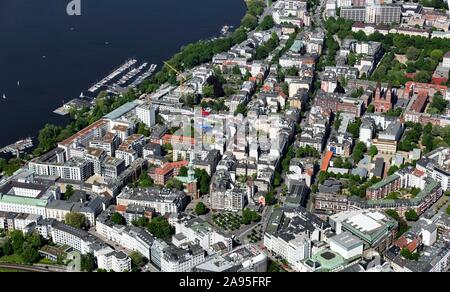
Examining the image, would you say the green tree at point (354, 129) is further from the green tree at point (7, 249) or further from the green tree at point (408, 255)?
the green tree at point (7, 249)

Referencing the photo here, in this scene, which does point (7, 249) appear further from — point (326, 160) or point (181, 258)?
point (326, 160)

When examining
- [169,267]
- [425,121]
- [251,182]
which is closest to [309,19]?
[425,121]

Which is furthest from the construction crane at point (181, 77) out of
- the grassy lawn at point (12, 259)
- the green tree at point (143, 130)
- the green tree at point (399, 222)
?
the grassy lawn at point (12, 259)

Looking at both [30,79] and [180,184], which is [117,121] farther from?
[30,79]

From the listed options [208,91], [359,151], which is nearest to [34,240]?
[359,151]

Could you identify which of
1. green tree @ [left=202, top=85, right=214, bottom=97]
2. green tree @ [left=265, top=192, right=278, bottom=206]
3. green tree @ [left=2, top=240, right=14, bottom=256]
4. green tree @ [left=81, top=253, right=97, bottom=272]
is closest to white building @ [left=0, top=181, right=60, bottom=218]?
green tree @ [left=2, top=240, right=14, bottom=256]

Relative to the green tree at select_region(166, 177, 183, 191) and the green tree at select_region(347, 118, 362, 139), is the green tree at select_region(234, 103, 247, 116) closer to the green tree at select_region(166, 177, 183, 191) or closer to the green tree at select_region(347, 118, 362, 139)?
the green tree at select_region(347, 118, 362, 139)
